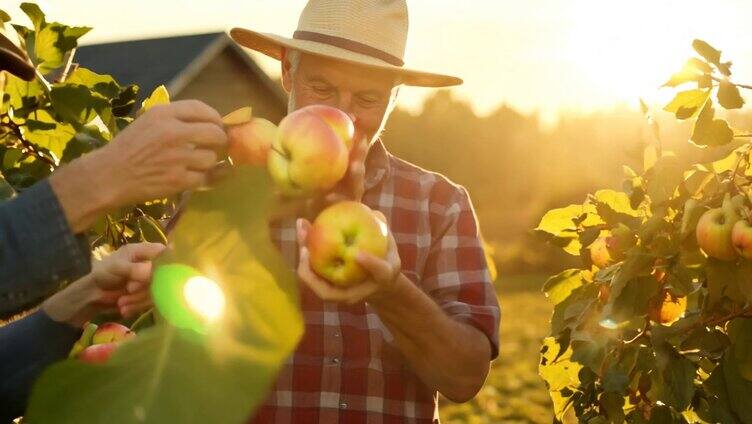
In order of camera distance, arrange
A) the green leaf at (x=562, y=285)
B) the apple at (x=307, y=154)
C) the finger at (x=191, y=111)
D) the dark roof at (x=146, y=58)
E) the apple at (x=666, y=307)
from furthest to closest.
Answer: the dark roof at (x=146, y=58) < the green leaf at (x=562, y=285) < the apple at (x=666, y=307) < the apple at (x=307, y=154) < the finger at (x=191, y=111)

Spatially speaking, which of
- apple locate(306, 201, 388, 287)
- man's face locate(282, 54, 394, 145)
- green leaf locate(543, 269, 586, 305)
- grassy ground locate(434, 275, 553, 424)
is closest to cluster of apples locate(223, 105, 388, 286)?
apple locate(306, 201, 388, 287)

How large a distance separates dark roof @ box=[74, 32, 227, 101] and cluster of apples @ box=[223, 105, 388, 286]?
13.4 metres

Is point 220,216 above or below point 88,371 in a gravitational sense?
above

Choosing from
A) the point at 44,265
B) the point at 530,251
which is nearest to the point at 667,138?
the point at 44,265

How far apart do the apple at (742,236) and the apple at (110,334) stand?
1178mm

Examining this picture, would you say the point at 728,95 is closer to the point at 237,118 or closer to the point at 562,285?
the point at 562,285

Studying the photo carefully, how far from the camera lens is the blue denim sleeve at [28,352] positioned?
2.04 meters

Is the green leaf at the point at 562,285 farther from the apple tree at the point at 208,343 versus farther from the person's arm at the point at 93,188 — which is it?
the person's arm at the point at 93,188

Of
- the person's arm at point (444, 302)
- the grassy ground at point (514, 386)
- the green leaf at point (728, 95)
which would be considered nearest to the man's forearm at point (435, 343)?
the person's arm at point (444, 302)

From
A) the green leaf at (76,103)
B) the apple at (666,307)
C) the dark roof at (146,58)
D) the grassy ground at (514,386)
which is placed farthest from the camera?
the dark roof at (146,58)

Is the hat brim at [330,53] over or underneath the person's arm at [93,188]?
underneath

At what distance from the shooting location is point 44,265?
5.30ft

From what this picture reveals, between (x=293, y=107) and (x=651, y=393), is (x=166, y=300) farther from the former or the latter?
(x=651, y=393)

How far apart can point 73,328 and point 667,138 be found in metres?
1.35
